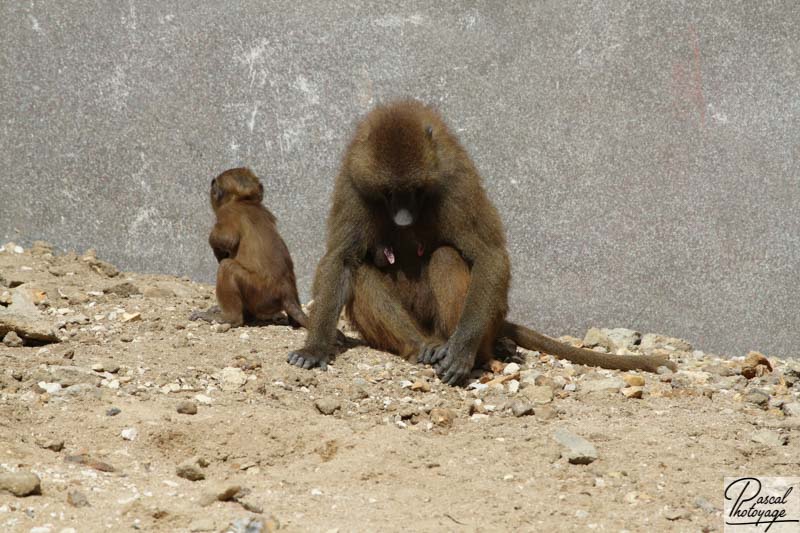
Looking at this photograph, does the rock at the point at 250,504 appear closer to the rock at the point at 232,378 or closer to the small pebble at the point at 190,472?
the small pebble at the point at 190,472

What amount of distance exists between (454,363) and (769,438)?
5.67ft

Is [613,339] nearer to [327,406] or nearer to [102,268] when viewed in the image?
[327,406]

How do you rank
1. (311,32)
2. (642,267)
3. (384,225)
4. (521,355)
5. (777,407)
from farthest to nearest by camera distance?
(311,32) < (642,267) < (521,355) < (384,225) < (777,407)

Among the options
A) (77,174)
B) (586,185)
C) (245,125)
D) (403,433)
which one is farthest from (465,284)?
(77,174)

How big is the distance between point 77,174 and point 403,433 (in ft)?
13.9

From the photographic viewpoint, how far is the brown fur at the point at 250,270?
7.05 metres

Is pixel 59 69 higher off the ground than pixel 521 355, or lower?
higher

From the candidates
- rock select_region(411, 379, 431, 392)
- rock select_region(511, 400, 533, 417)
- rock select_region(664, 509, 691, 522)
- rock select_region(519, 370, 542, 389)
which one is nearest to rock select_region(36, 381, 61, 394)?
rock select_region(411, 379, 431, 392)

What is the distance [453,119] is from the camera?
27.1 feet

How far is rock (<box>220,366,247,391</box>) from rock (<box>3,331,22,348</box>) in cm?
112

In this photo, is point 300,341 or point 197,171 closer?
point 300,341

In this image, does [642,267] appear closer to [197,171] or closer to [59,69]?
[197,171]

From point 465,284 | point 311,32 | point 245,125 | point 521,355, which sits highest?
point 311,32

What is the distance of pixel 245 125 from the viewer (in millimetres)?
8312
